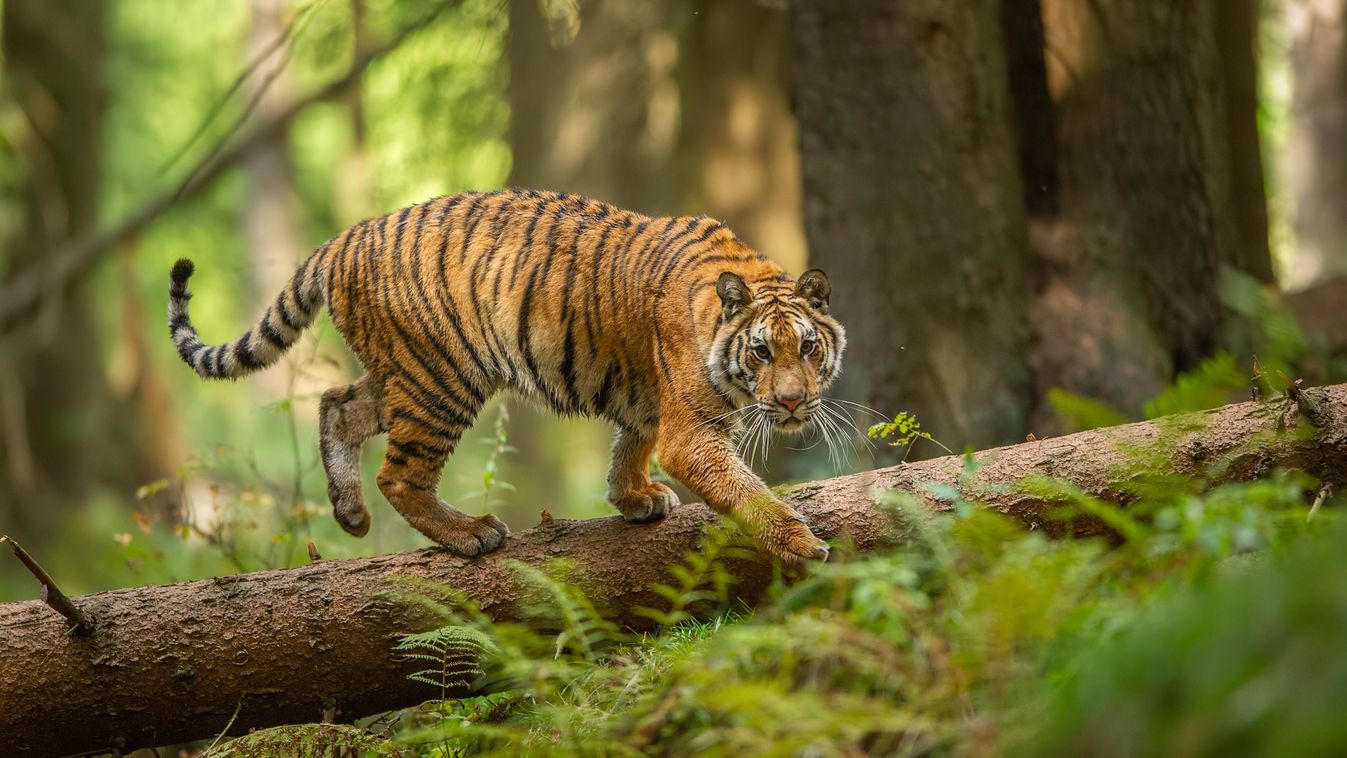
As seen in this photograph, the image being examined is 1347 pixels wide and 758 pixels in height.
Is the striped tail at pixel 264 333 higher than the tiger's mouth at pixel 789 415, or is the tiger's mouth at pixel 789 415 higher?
the striped tail at pixel 264 333

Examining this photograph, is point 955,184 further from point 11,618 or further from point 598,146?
point 598,146

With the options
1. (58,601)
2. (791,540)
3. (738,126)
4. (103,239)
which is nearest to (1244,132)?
(738,126)

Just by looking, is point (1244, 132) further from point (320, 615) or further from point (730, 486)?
point (320, 615)

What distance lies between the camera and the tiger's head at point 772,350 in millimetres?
5285

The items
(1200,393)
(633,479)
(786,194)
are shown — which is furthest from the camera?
(786,194)

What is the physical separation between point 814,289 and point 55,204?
1225 centimetres

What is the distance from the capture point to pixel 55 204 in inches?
579

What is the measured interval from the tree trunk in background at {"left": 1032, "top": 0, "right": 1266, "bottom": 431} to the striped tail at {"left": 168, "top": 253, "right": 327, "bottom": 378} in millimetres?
4798

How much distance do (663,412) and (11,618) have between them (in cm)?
283

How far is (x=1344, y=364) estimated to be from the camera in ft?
25.5

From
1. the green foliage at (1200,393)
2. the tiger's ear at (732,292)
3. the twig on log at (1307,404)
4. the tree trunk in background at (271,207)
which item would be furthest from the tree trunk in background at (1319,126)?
the tree trunk in background at (271,207)

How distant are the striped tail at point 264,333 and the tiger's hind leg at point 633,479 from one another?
1.76 metres

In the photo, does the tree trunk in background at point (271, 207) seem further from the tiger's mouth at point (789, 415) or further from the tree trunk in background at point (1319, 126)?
the tiger's mouth at point (789, 415)

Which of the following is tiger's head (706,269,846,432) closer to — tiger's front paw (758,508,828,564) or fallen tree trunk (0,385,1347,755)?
fallen tree trunk (0,385,1347,755)
